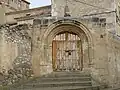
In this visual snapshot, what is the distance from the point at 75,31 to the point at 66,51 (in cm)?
256

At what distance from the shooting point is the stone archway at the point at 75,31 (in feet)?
41.5

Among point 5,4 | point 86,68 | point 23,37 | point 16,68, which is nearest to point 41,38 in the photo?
point 23,37

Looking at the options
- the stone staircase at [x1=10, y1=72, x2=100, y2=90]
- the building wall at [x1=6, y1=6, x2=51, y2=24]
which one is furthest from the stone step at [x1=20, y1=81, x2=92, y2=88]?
the building wall at [x1=6, y1=6, x2=51, y2=24]

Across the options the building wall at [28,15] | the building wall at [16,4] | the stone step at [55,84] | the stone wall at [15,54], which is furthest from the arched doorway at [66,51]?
the building wall at [16,4]

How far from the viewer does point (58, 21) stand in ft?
42.3

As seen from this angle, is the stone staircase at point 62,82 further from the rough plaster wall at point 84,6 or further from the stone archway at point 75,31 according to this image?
the rough plaster wall at point 84,6

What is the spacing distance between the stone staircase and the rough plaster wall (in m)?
12.5

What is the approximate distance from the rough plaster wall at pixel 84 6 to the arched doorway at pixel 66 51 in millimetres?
9363

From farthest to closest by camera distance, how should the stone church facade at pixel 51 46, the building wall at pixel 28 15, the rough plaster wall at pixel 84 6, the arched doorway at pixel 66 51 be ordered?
the building wall at pixel 28 15, the rough plaster wall at pixel 84 6, the arched doorway at pixel 66 51, the stone church facade at pixel 51 46

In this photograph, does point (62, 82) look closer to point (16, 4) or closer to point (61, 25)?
point (61, 25)

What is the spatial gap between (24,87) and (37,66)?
78.0 inches

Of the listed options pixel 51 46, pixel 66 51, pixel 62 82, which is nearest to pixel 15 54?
pixel 51 46

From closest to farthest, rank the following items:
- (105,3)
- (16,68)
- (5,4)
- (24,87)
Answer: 1. (24,87)
2. (16,68)
3. (105,3)
4. (5,4)

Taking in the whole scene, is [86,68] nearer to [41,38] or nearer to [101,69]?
[101,69]
